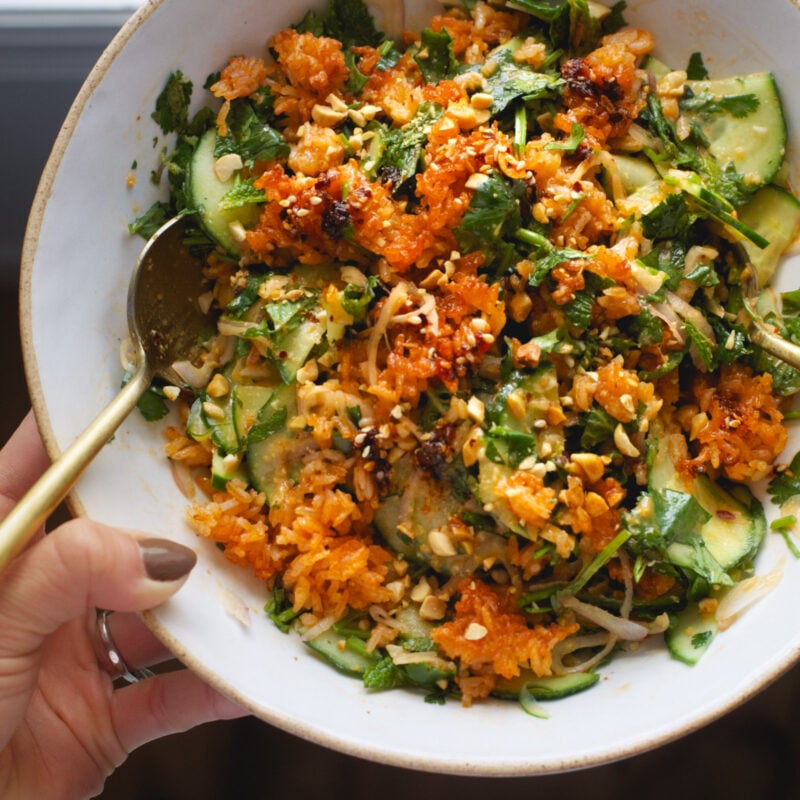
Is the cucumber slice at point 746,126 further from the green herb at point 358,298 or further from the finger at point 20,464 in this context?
the finger at point 20,464

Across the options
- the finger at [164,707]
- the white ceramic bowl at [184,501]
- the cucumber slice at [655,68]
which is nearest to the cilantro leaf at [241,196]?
the white ceramic bowl at [184,501]

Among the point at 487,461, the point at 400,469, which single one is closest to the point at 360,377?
the point at 400,469

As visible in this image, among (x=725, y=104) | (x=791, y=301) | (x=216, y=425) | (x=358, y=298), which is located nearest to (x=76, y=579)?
(x=216, y=425)

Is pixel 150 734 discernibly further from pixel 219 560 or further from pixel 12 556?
pixel 12 556

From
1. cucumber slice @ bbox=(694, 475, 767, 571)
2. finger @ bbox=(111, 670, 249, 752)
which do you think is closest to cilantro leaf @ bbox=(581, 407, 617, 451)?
cucumber slice @ bbox=(694, 475, 767, 571)

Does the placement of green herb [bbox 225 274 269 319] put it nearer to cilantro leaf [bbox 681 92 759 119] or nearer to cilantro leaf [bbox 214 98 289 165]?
cilantro leaf [bbox 214 98 289 165]

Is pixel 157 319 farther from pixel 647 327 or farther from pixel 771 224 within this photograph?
pixel 771 224
